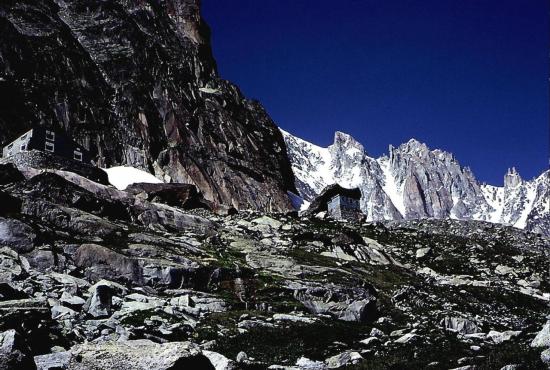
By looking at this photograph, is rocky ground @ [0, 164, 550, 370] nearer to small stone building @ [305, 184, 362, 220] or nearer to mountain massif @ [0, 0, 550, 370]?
mountain massif @ [0, 0, 550, 370]

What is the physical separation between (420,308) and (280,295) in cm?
1260

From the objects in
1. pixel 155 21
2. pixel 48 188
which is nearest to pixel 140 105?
pixel 155 21

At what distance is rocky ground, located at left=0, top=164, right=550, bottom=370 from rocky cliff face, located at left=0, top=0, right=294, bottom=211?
176 feet

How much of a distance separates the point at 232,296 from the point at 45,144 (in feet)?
202

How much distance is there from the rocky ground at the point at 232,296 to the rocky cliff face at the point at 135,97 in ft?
176

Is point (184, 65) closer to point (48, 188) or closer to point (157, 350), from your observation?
point (48, 188)

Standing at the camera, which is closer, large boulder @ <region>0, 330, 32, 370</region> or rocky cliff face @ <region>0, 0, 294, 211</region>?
large boulder @ <region>0, 330, 32, 370</region>

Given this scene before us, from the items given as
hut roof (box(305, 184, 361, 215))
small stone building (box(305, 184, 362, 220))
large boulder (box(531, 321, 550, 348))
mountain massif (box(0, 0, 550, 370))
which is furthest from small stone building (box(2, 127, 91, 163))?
large boulder (box(531, 321, 550, 348))

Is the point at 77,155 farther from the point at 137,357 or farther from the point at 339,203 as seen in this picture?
the point at 137,357

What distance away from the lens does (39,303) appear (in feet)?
59.7

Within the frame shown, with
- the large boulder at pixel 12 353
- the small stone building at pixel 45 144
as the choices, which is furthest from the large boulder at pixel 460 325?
the small stone building at pixel 45 144

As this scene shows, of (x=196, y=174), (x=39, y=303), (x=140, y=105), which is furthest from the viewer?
(x=140, y=105)

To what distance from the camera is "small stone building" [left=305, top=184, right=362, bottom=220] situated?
112 meters

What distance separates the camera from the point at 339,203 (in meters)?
112
